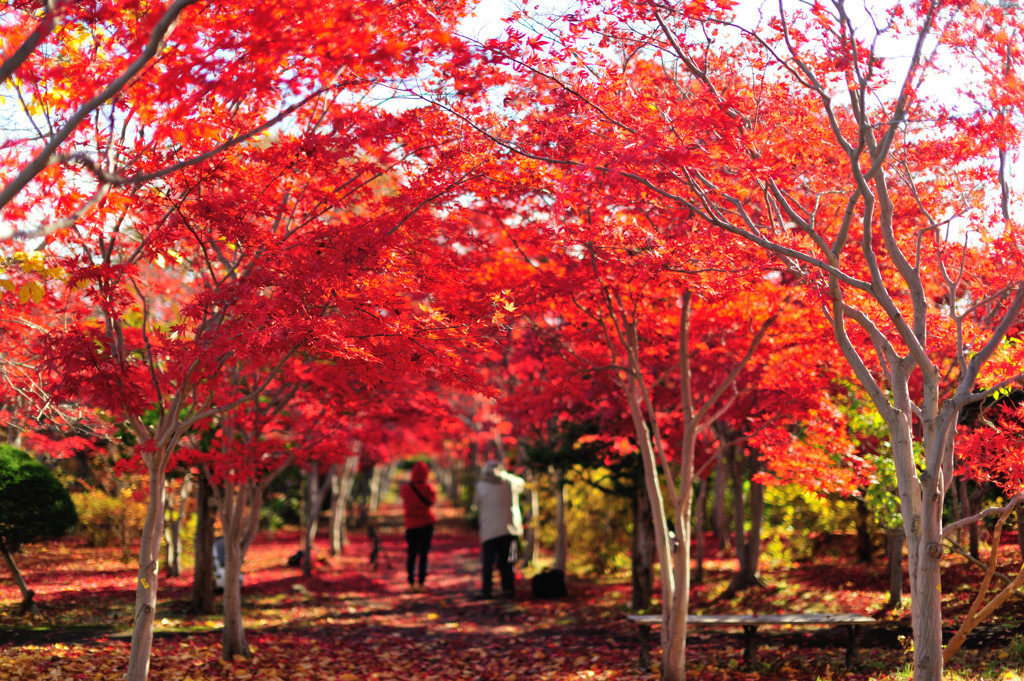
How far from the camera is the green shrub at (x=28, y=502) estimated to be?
1088cm

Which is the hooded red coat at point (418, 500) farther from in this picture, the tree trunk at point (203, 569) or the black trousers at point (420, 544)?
the tree trunk at point (203, 569)

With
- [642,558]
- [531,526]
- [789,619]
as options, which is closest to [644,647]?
[789,619]

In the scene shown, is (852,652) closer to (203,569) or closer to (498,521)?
(498,521)

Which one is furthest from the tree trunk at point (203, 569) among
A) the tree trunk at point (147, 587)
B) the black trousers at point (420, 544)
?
the tree trunk at point (147, 587)

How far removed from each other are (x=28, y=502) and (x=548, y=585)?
25.6 feet

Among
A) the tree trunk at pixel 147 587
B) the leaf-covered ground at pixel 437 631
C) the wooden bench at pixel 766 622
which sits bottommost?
the leaf-covered ground at pixel 437 631

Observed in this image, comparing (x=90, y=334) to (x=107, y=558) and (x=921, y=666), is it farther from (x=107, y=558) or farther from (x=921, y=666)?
(x=107, y=558)

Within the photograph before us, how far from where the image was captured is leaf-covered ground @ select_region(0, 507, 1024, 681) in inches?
331

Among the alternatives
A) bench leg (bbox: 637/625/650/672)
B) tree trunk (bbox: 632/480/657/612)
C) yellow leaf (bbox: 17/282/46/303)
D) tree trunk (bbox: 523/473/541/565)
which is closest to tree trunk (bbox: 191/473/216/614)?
tree trunk (bbox: 632/480/657/612)

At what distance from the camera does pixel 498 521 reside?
14.2 m

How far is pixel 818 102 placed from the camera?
22.9 feet

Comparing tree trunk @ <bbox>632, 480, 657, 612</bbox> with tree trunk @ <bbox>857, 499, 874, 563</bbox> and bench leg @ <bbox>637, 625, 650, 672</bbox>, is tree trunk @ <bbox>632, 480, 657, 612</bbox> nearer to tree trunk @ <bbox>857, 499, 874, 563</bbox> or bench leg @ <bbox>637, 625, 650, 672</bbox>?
bench leg @ <bbox>637, 625, 650, 672</bbox>

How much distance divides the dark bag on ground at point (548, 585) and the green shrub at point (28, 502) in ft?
23.4

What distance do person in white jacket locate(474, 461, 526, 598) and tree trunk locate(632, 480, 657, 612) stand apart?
86.1 inches
